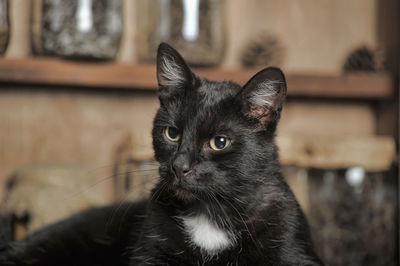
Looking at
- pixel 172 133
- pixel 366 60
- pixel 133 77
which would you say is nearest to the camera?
pixel 172 133

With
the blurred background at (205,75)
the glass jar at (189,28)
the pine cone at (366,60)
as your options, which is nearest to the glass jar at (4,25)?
the blurred background at (205,75)

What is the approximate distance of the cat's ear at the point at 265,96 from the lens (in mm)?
932

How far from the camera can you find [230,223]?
3.19 feet

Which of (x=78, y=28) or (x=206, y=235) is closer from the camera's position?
(x=206, y=235)

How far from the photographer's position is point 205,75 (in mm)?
1795

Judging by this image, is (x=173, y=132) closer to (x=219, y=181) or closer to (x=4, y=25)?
(x=219, y=181)

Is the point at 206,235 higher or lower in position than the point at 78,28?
lower

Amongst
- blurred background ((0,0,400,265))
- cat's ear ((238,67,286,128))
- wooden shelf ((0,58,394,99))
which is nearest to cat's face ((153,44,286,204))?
cat's ear ((238,67,286,128))

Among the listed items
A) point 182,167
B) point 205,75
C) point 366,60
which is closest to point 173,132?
point 182,167

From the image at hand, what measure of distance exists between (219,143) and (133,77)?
91 cm

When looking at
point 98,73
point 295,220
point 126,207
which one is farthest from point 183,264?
point 98,73

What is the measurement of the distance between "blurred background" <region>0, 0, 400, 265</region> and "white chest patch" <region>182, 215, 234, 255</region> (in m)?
0.68

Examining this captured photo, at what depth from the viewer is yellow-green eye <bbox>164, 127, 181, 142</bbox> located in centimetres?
98

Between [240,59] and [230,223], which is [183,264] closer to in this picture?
[230,223]
